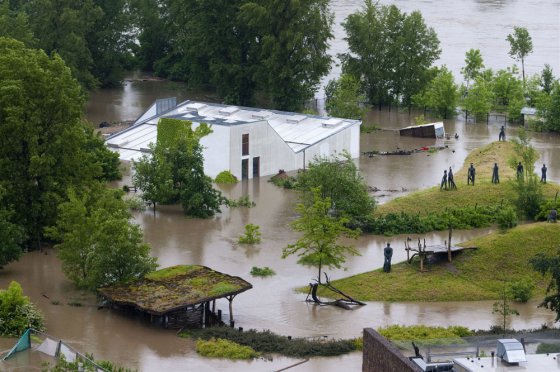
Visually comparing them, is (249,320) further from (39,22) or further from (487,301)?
(39,22)

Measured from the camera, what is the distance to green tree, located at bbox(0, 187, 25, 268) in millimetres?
37250

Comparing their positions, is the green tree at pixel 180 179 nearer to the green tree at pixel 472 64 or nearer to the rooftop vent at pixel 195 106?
the rooftop vent at pixel 195 106

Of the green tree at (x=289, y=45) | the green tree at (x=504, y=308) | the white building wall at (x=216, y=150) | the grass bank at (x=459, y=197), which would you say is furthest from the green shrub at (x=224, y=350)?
the green tree at (x=289, y=45)

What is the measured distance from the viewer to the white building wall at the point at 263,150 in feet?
169

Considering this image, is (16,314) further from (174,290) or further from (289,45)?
(289,45)

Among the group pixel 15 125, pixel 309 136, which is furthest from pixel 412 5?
pixel 15 125

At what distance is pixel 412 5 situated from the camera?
111 m

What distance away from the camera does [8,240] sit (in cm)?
3731

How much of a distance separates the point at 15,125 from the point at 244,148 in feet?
46.6

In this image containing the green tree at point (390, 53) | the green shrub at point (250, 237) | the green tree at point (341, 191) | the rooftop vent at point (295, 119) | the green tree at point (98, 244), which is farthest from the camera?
the green tree at point (390, 53)

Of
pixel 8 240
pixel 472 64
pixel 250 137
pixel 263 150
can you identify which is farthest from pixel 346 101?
pixel 8 240

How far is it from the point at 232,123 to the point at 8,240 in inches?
622

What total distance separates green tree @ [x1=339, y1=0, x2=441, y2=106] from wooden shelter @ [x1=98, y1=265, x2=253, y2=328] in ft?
123

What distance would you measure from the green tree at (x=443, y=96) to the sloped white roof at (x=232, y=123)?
475 inches
